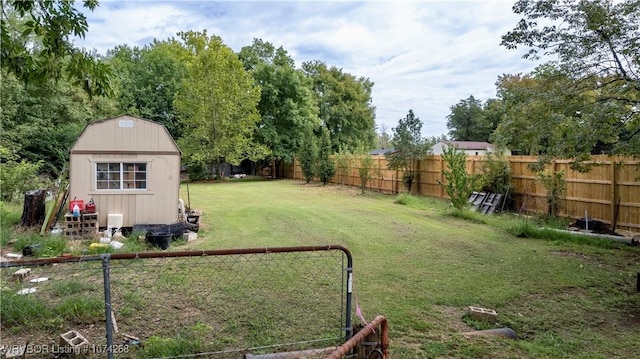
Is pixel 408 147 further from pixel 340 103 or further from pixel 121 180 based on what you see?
pixel 340 103

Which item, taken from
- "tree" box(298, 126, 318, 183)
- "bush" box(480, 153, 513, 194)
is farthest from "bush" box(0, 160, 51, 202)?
"tree" box(298, 126, 318, 183)

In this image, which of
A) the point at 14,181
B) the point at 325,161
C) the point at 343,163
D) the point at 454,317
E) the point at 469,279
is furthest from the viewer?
the point at 325,161

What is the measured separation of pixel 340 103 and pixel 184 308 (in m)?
32.0

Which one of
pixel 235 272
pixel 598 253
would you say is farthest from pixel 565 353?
pixel 598 253

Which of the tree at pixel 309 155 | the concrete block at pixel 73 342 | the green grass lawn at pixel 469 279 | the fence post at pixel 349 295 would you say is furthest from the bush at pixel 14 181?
the tree at pixel 309 155

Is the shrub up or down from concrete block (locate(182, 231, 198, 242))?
up

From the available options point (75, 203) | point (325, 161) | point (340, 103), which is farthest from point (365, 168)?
point (340, 103)

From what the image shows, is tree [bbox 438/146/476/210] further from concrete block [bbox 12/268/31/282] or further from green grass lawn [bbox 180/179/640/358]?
concrete block [bbox 12/268/31/282]

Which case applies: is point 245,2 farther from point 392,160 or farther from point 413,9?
point 392,160

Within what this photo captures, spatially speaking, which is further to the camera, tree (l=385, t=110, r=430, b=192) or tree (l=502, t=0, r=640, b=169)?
tree (l=385, t=110, r=430, b=192)

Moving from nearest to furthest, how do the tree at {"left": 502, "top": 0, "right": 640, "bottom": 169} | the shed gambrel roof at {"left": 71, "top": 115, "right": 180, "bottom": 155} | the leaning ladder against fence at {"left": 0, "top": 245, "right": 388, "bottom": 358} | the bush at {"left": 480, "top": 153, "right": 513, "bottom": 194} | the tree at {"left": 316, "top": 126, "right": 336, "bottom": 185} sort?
the leaning ladder against fence at {"left": 0, "top": 245, "right": 388, "bottom": 358}
the tree at {"left": 502, "top": 0, "right": 640, "bottom": 169}
the shed gambrel roof at {"left": 71, "top": 115, "right": 180, "bottom": 155}
the bush at {"left": 480, "top": 153, "right": 513, "bottom": 194}
the tree at {"left": 316, "top": 126, "right": 336, "bottom": 185}

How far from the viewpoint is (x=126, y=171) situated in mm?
8609

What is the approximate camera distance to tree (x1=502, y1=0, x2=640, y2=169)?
5.97m

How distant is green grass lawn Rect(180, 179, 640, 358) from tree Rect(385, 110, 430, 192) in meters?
5.20
